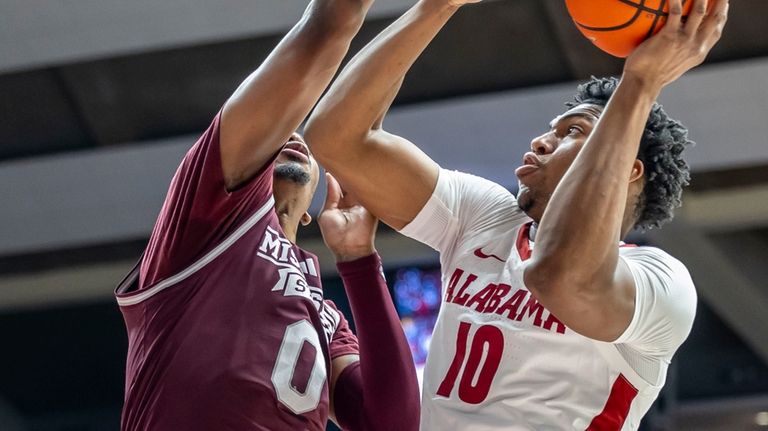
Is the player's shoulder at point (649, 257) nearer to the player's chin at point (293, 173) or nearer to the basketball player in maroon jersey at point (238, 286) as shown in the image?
the basketball player in maroon jersey at point (238, 286)

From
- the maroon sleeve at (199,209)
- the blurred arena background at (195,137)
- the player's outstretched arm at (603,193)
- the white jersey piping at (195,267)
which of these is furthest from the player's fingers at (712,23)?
the blurred arena background at (195,137)

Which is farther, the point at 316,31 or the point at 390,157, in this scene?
the point at 390,157

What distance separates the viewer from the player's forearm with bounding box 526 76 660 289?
97.1 inches

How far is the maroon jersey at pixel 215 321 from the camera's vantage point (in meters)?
2.91

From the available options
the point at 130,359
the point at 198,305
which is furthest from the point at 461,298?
the point at 130,359

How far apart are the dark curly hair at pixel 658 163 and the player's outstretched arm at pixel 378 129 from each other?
1.53ft

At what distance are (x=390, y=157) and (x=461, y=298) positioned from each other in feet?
1.24

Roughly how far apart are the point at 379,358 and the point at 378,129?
64 cm

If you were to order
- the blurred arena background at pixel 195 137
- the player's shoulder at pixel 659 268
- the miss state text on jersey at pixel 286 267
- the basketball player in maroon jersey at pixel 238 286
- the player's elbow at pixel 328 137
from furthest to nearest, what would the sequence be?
→ the blurred arena background at pixel 195 137, the miss state text on jersey at pixel 286 267, the player's elbow at pixel 328 137, the basketball player in maroon jersey at pixel 238 286, the player's shoulder at pixel 659 268

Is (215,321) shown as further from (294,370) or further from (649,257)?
(649,257)

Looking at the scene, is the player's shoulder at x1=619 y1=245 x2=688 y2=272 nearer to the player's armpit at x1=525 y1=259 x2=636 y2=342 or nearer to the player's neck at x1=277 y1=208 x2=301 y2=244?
the player's armpit at x1=525 y1=259 x2=636 y2=342

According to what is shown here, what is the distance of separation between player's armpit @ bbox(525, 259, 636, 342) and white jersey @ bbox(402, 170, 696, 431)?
49 millimetres

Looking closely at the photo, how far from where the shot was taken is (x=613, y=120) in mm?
2516

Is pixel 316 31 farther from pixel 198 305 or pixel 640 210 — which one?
pixel 640 210
